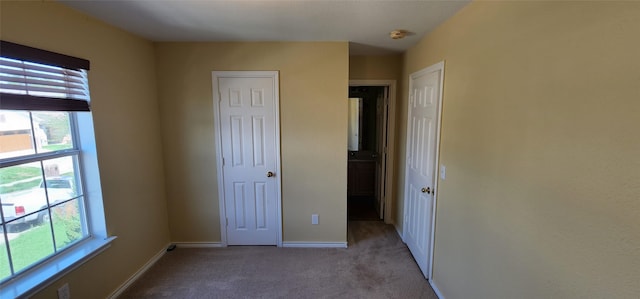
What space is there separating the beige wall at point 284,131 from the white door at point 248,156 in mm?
96

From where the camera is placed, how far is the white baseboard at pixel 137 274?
2186mm

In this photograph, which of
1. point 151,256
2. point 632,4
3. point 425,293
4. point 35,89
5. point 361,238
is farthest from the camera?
point 361,238

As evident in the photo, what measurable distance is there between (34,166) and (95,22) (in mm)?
1148

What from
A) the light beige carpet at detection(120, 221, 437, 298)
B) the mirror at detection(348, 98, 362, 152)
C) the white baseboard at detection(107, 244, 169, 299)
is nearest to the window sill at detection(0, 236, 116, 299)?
the white baseboard at detection(107, 244, 169, 299)

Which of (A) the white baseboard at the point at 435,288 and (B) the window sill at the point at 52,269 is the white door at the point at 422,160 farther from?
(B) the window sill at the point at 52,269

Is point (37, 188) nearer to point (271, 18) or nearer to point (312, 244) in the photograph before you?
point (271, 18)

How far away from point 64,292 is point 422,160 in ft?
9.85

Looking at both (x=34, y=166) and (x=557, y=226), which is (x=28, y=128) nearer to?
(x=34, y=166)

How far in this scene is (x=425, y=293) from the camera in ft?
7.34

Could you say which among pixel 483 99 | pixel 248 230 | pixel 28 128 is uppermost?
pixel 483 99

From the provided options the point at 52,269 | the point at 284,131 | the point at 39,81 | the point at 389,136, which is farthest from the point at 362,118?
the point at 52,269

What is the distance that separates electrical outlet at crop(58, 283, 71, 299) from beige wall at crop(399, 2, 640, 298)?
9.09 feet

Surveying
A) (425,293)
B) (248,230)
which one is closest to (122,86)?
(248,230)

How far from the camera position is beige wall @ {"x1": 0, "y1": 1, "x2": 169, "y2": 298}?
1.65 metres
